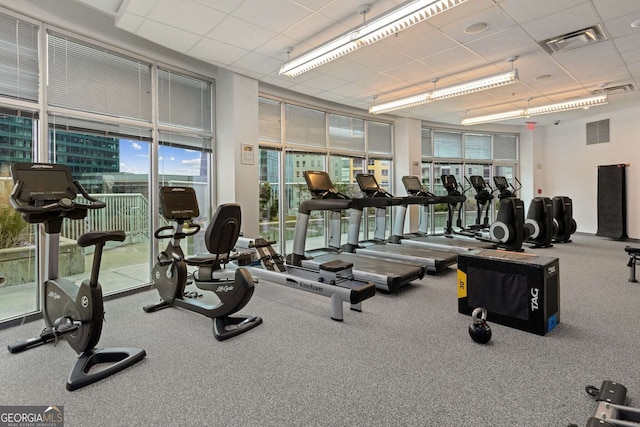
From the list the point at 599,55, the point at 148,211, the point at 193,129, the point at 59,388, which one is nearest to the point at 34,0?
the point at 193,129

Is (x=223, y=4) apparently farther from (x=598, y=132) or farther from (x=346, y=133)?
(x=598, y=132)

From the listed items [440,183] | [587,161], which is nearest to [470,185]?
[440,183]

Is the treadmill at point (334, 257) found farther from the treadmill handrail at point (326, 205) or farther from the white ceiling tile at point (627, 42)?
the white ceiling tile at point (627, 42)

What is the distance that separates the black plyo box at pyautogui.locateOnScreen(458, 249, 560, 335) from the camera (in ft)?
10.2

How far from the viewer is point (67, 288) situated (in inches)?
105

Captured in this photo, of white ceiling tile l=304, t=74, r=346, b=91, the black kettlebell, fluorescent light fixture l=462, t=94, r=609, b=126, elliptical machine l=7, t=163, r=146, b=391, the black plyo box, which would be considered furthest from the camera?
fluorescent light fixture l=462, t=94, r=609, b=126

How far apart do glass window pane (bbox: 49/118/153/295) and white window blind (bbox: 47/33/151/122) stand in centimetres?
26

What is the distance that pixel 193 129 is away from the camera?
528 centimetres

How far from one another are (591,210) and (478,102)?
4900mm

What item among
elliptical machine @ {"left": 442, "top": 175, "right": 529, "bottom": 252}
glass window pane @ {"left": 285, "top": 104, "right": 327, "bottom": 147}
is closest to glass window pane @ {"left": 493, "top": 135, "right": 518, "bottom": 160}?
elliptical machine @ {"left": 442, "top": 175, "right": 529, "bottom": 252}

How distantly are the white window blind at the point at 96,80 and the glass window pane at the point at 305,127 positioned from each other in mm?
2644

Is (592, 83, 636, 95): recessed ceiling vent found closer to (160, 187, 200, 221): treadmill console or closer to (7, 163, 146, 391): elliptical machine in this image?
(160, 187, 200, 221): treadmill console

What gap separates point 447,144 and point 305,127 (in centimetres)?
480

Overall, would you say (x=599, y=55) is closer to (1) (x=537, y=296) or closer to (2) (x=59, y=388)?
(1) (x=537, y=296)
